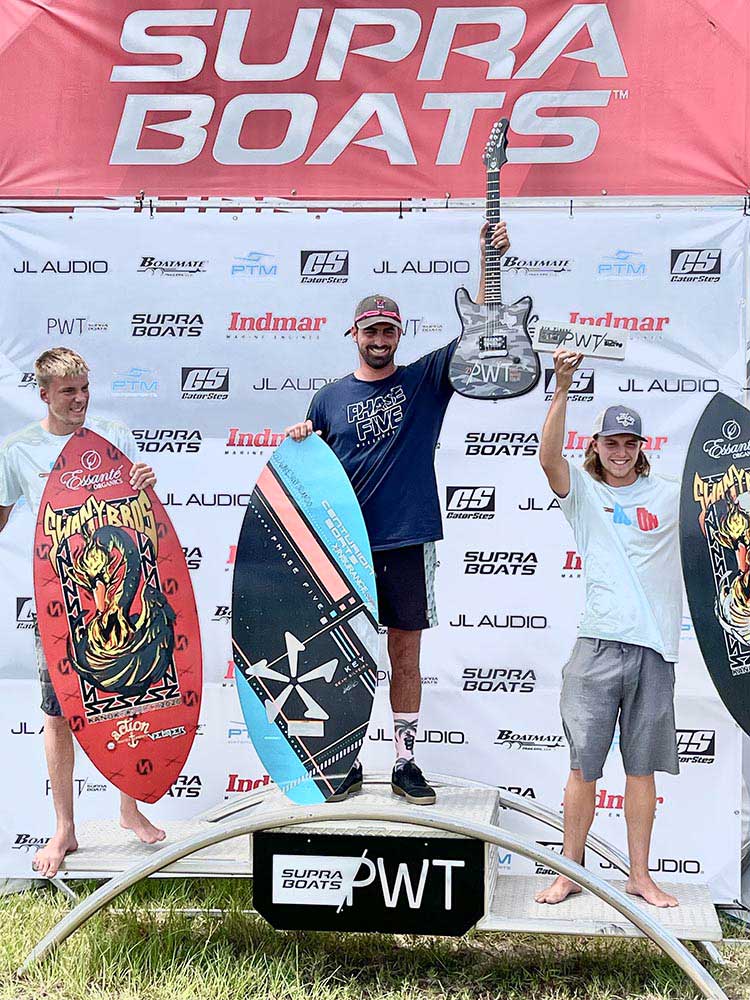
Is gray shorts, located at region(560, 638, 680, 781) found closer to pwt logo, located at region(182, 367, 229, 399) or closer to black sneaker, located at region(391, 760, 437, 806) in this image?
black sneaker, located at region(391, 760, 437, 806)

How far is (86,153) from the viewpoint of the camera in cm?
375

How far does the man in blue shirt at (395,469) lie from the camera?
10.7ft

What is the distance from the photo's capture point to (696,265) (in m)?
3.54

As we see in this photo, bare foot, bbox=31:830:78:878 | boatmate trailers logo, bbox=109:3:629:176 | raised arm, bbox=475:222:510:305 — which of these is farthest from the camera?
boatmate trailers logo, bbox=109:3:629:176

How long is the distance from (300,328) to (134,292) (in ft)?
1.79

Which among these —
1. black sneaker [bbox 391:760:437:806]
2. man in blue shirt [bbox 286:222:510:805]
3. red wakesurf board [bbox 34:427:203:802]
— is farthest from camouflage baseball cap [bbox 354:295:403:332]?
black sneaker [bbox 391:760:437:806]

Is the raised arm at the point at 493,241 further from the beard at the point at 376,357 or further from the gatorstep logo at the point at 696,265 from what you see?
the gatorstep logo at the point at 696,265

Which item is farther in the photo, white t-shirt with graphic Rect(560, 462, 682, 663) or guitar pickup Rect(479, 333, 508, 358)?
white t-shirt with graphic Rect(560, 462, 682, 663)

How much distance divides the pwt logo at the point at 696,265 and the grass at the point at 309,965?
1.95 m

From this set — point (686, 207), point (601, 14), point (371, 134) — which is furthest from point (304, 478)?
point (601, 14)

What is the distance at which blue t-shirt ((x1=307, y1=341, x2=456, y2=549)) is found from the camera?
328 centimetres

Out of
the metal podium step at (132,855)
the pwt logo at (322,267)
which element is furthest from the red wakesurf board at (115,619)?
the pwt logo at (322,267)

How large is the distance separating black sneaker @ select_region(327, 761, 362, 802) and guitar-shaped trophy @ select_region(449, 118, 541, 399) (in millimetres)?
1080

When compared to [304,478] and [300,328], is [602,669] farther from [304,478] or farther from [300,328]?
[300,328]
